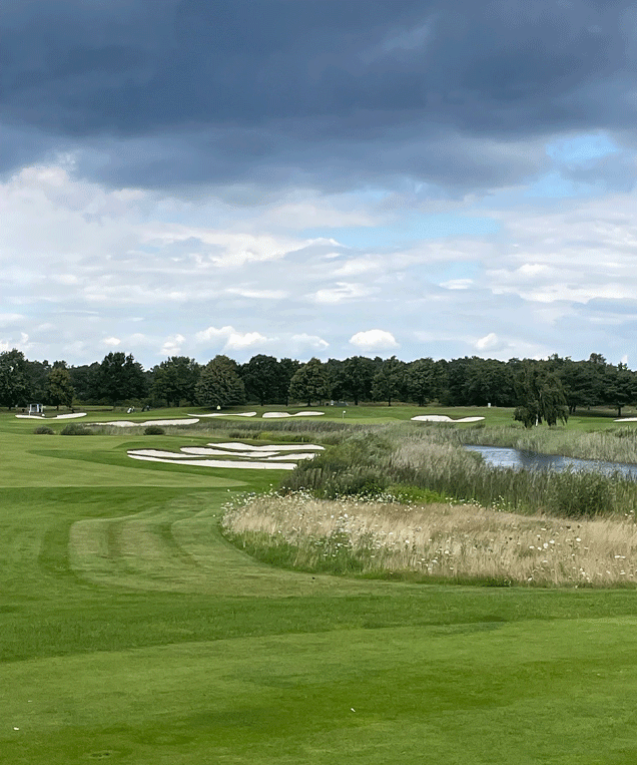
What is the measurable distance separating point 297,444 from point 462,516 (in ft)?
87.4

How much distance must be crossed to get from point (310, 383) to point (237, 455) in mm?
65264

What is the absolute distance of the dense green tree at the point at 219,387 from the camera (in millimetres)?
97688

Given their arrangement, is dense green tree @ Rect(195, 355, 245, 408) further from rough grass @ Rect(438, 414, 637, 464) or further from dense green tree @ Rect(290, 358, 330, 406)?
rough grass @ Rect(438, 414, 637, 464)

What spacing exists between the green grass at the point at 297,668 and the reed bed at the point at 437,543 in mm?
1182

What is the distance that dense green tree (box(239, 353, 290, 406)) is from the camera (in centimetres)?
11175

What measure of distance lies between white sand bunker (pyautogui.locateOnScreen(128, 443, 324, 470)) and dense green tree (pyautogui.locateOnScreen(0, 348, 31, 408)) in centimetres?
6197

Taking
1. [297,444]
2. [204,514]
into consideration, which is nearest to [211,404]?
[297,444]

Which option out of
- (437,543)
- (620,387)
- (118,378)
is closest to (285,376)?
(118,378)

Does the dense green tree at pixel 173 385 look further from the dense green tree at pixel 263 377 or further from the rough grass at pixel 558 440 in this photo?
the rough grass at pixel 558 440

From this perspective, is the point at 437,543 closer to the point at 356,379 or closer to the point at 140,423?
the point at 140,423

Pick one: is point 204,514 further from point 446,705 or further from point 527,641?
point 446,705

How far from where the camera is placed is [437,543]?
1558 cm

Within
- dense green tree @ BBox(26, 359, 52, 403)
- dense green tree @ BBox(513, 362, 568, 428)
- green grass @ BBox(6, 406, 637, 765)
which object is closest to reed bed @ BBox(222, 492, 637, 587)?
green grass @ BBox(6, 406, 637, 765)

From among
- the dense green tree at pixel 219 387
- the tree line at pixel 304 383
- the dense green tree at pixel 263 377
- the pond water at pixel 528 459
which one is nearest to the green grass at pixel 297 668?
the pond water at pixel 528 459
